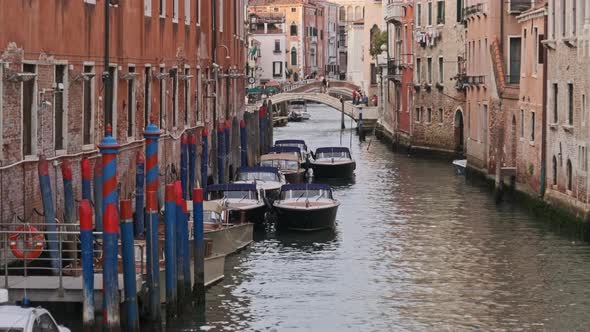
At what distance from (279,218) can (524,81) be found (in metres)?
9.61

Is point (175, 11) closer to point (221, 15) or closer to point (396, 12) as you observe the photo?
point (221, 15)

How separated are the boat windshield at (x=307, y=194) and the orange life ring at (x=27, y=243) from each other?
1285 cm

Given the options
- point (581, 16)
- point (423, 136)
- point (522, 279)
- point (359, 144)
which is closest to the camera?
point (522, 279)

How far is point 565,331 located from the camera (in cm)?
2039

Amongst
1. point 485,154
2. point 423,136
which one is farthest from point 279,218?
point 423,136

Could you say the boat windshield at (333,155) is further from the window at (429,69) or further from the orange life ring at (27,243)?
the orange life ring at (27,243)

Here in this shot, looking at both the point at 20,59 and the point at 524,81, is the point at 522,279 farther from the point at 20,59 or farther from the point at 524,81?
the point at 524,81

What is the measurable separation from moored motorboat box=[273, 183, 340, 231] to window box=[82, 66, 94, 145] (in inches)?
290

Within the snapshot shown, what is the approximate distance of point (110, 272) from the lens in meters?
16.5

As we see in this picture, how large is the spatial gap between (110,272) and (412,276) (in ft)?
32.6

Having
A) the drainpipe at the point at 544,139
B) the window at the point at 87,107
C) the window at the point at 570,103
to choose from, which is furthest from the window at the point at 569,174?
the window at the point at 87,107

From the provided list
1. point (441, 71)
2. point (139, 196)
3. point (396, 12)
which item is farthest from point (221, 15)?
point (396, 12)

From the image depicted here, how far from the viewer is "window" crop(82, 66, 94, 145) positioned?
80.4 ft

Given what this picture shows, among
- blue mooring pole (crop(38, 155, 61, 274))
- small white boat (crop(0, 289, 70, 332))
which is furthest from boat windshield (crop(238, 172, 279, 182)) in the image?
small white boat (crop(0, 289, 70, 332))
